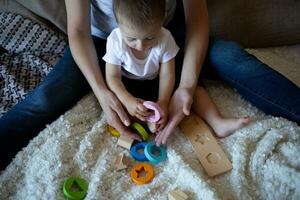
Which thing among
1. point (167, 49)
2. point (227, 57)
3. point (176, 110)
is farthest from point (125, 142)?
point (227, 57)

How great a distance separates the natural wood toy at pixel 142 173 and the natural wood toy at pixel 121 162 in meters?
0.02

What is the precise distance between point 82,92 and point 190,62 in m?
0.31

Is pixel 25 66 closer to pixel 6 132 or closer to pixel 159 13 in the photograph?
pixel 6 132

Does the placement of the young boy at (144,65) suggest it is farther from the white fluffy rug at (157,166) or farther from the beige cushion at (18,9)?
the beige cushion at (18,9)

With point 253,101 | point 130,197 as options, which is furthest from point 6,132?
point 253,101

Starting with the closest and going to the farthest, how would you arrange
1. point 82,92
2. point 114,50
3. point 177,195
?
1. point 177,195
2. point 114,50
3. point 82,92

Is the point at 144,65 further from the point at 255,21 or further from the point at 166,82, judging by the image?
the point at 255,21

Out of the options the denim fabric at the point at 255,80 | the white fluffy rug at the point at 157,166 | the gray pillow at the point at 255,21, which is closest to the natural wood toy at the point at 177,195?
the white fluffy rug at the point at 157,166

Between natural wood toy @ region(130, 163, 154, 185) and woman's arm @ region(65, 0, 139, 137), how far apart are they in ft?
0.27

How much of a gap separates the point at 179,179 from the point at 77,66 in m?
0.43

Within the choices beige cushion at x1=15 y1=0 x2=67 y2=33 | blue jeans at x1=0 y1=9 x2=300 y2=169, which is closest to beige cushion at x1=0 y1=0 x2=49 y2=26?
beige cushion at x1=15 y1=0 x2=67 y2=33

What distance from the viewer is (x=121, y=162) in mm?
1008

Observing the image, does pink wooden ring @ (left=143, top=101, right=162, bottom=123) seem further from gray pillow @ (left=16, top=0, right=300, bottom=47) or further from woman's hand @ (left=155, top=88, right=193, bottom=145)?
gray pillow @ (left=16, top=0, right=300, bottom=47)

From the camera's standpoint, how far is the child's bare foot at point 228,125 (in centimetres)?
103
